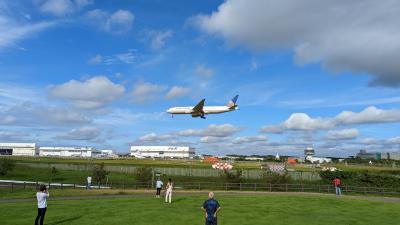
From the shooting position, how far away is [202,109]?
→ 2530 inches

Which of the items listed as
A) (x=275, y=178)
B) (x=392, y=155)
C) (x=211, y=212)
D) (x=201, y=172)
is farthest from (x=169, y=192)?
(x=392, y=155)

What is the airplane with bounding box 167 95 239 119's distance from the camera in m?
63.0

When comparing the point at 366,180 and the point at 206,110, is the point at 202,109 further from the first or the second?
the point at 366,180

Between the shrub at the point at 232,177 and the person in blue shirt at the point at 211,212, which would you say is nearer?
the person in blue shirt at the point at 211,212

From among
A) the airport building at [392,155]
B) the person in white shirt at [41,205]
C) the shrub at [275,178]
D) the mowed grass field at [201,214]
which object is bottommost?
the mowed grass field at [201,214]

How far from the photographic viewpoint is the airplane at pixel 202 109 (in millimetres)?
63006

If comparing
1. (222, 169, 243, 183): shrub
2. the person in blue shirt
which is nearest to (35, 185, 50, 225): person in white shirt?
the person in blue shirt

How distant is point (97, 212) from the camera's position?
87.6ft

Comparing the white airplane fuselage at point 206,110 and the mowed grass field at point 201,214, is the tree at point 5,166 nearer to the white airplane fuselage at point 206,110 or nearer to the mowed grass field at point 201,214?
the white airplane fuselage at point 206,110

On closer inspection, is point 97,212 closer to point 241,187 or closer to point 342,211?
point 342,211

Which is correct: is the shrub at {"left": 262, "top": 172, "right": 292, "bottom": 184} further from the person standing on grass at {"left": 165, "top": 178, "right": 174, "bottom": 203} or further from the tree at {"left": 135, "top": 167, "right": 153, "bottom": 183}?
the person standing on grass at {"left": 165, "top": 178, "right": 174, "bottom": 203}

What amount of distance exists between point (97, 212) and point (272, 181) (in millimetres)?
34976

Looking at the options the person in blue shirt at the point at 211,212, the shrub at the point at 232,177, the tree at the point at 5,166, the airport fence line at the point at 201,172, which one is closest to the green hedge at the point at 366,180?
the airport fence line at the point at 201,172

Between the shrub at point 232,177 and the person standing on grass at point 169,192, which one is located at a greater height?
the shrub at point 232,177
